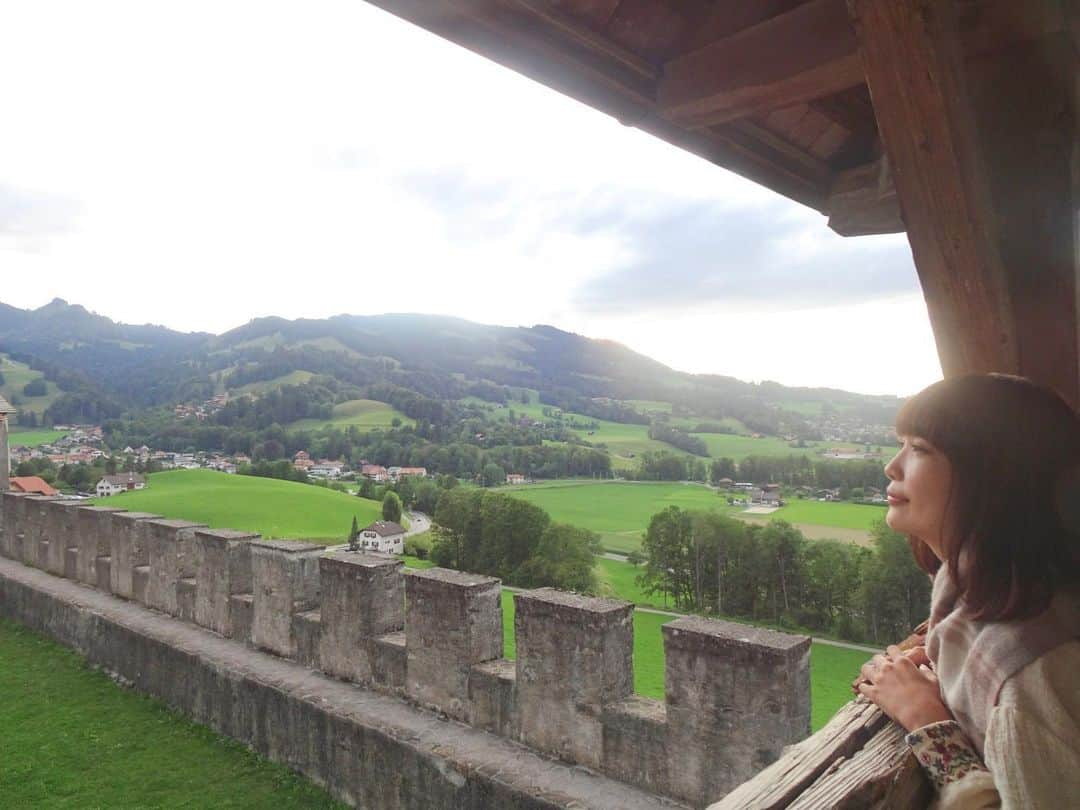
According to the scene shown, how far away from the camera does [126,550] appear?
8.33m

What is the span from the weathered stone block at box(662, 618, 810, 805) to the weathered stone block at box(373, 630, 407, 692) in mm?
2149

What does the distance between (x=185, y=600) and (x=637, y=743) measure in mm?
5290

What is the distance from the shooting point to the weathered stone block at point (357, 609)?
5.59 metres

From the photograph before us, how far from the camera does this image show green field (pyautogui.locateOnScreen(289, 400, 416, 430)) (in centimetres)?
9319

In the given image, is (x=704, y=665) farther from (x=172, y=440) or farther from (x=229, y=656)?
(x=172, y=440)

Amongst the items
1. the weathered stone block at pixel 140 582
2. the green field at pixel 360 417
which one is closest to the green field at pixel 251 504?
the weathered stone block at pixel 140 582

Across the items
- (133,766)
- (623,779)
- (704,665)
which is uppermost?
(704,665)

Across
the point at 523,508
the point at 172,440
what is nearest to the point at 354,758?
the point at 523,508

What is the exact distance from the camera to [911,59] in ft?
4.87

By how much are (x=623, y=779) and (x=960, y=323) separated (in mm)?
3323

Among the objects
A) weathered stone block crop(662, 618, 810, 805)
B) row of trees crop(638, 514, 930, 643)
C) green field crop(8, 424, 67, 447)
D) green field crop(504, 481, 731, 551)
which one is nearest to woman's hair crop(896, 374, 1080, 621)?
weathered stone block crop(662, 618, 810, 805)

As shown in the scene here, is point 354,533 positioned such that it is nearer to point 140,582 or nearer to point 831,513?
point 831,513

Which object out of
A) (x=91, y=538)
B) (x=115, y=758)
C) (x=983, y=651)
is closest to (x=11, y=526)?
(x=91, y=538)

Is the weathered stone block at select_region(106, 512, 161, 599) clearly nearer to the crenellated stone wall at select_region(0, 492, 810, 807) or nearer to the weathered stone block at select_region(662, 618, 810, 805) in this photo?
the crenellated stone wall at select_region(0, 492, 810, 807)
